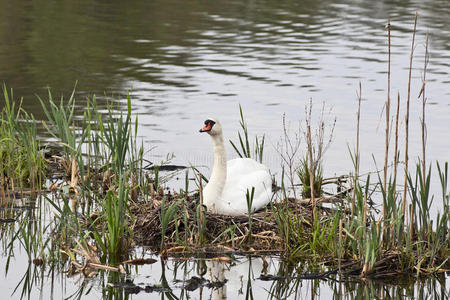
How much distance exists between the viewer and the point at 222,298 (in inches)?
297

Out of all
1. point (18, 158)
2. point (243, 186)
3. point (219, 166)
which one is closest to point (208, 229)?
point (219, 166)

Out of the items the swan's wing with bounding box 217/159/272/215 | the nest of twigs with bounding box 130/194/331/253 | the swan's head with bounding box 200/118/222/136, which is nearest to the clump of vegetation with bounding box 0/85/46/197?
the nest of twigs with bounding box 130/194/331/253

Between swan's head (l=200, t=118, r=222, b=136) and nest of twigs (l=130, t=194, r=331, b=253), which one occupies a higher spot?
swan's head (l=200, t=118, r=222, b=136)

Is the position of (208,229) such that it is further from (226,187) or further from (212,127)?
(212,127)

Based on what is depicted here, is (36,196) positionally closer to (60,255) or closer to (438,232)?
(60,255)

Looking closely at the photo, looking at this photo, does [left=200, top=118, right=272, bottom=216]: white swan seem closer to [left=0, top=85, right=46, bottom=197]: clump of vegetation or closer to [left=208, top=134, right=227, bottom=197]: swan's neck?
[left=208, top=134, right=227, bottom=197]: swan's neck

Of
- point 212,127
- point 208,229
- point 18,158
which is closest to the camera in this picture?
point 208,229

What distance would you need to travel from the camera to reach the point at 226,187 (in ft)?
32.1

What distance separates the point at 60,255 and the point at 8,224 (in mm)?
1273

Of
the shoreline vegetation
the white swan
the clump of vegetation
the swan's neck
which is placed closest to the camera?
the shoreline vegetation

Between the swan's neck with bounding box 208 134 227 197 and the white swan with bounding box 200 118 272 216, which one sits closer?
the white swan with bounding box 200 118 272 216

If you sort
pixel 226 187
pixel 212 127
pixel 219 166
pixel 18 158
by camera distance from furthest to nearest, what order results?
pixel 18 158
pixel 226 187
pixel 219 166
pixel 212 127

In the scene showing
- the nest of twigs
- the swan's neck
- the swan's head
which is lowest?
the nest of twigs

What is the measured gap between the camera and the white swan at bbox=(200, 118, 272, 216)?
9.45m
